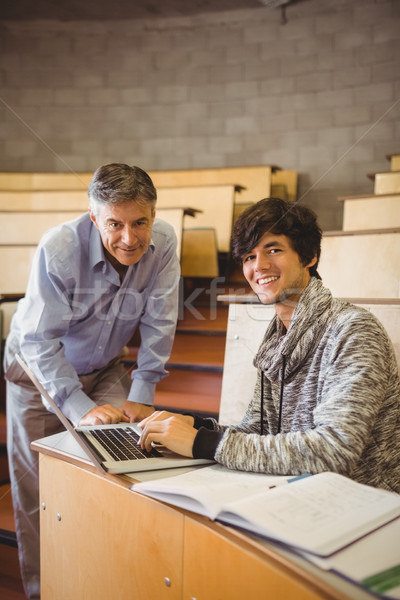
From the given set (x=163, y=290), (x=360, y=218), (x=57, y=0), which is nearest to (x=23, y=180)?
(x=57, y=0)

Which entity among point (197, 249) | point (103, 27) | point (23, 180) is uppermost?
point (103, 27)

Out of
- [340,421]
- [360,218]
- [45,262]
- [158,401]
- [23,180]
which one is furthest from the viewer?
[23,180]

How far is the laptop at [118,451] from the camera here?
71 cm

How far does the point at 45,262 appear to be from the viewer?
44.1 inches

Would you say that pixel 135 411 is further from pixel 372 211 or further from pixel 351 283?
→ pixel 372 211

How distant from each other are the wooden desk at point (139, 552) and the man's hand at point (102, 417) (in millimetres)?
82

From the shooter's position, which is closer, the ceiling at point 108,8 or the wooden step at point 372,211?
the wooden step at point 372,211

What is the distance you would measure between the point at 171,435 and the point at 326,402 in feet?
0.69

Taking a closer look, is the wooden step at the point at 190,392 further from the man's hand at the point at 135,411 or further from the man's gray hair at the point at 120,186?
the man's gray hair at the point at 120,186

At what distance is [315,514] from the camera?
514 millimetres

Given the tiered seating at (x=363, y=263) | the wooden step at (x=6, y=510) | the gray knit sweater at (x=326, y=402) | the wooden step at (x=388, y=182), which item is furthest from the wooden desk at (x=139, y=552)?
the wooden step at (x=388, y=182)

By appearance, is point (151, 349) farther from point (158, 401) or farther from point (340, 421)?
point (340, 421)

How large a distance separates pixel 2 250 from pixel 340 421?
1887mm

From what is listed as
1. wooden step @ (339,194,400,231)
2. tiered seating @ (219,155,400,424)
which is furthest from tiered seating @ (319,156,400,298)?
wooden step @ (339,194,400,231)
